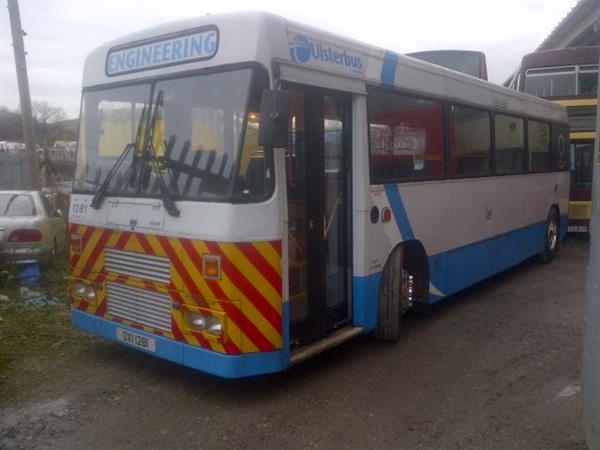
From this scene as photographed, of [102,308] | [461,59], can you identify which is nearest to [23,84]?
[102,308]

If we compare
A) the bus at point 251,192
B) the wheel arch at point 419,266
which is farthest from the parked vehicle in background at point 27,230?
the wheel arch at point 419,266

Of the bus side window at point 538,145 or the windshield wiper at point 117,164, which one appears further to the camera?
the bus side window at point 538,145

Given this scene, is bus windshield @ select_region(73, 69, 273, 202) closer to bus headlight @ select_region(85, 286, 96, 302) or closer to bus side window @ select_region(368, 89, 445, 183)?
bus headlight @ select_region(85, 286, 96, 302)

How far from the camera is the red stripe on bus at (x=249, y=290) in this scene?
178 inches

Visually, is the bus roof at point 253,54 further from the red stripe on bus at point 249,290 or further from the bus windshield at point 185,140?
the red stripe on bus at point 249,290

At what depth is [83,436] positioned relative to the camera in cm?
436

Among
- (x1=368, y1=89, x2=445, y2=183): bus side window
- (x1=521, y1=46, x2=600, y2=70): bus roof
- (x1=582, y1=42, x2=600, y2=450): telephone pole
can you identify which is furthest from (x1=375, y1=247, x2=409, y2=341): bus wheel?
(x1=521, y1=46, x2=600, y2=70): bus roof

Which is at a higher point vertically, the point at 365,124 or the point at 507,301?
the point at 365,124

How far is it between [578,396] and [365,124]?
9.88 feet

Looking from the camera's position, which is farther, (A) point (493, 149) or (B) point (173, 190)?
(A) point (493, 149)

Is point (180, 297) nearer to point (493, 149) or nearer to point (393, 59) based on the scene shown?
point (393, 59)

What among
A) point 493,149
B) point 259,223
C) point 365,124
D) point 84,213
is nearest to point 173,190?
point 259,223

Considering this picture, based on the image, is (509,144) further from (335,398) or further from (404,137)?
(335,398)

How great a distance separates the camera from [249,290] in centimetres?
461
